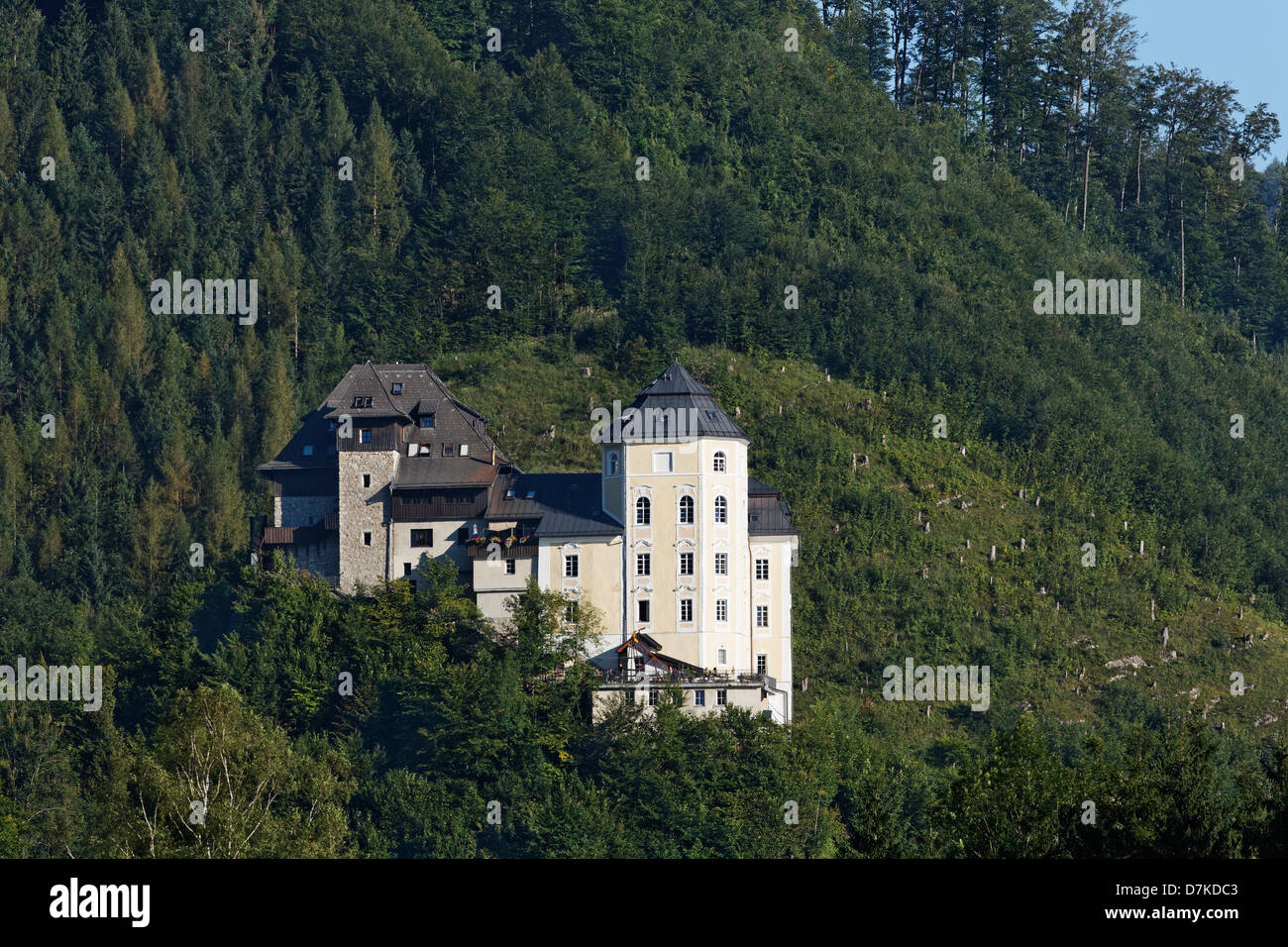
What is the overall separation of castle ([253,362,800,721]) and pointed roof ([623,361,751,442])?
0.05m

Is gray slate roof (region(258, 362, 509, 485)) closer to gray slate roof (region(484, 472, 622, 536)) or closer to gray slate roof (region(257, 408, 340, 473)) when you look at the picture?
gray slate roof (region(257, 408, 340, 473))

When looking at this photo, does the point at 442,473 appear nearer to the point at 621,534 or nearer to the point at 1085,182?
the point at 621,534

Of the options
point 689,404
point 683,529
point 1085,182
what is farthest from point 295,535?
point 1085,182

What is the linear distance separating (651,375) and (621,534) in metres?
30.3

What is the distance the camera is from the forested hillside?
81938 millimetres

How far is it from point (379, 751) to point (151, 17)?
244 feet

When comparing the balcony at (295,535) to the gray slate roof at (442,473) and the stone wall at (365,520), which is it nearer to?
the stone wall at (365,520)

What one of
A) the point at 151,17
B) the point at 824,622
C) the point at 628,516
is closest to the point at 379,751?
the point at 628,516

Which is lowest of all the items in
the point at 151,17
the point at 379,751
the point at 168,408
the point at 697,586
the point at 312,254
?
the point at 379,751

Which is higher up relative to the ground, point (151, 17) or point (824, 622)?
point (151, 17)

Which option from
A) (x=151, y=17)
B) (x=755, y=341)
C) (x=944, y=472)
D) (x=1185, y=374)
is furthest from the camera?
(x=151, y=17)

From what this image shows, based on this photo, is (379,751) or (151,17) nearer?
(379,751)

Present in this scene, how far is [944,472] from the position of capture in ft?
358

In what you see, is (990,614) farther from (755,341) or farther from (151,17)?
(151,17)
